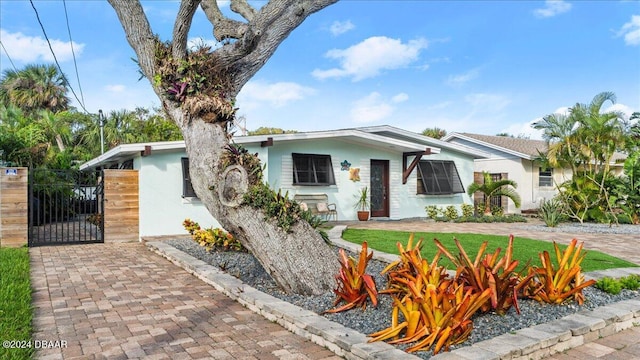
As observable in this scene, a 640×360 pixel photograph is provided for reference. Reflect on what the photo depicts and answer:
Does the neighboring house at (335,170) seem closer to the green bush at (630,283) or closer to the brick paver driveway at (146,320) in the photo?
the brick paver driveway at (146,320)

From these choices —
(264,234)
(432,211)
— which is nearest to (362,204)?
(432,211)

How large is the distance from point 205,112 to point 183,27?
1.04m

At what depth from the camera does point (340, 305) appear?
171 inches

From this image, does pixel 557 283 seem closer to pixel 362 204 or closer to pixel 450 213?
pixel 362 204

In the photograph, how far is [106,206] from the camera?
9.74m

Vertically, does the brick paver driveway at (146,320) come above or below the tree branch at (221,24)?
below

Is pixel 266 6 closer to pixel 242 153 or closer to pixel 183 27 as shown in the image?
pixel 183 27

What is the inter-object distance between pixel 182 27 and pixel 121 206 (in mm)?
6107

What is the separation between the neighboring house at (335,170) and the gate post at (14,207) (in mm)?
1955

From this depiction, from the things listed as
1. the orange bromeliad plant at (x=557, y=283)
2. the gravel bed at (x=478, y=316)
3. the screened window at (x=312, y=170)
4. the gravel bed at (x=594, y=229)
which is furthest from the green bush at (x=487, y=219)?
the orange bromeliad plant at (x=557, y=283)

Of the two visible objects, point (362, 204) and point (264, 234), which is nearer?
point (264, 234)

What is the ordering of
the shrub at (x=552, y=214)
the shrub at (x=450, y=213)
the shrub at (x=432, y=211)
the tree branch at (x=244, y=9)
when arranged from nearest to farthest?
the tree branch at (x=244, y=9) < the shrub at (x=552, y=214) < the shrub at (x=450, y=213) < the shrub at (x=432, y=211)

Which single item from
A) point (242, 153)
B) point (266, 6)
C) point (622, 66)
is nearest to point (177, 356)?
point (242, 153)

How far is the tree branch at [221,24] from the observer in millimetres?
5694
